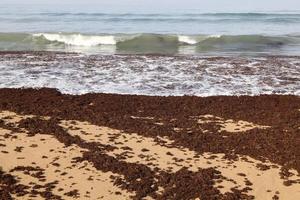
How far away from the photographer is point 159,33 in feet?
124

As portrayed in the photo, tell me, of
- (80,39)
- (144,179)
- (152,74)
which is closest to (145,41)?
(80,39)

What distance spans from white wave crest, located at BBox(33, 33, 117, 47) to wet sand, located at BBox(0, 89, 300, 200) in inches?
851

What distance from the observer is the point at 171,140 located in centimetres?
918

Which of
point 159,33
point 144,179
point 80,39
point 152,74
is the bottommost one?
point 144,179

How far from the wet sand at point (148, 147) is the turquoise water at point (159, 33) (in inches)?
642

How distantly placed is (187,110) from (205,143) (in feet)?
7.88

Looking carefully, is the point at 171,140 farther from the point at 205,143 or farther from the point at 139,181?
the point at 139,181

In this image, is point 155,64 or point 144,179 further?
point 155,64

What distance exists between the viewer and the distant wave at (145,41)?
3194cm

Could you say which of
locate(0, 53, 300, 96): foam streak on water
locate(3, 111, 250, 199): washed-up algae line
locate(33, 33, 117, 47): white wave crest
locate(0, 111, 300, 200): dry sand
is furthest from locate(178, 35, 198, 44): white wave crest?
locate(3, 111, 250, 199): washed-up algae line

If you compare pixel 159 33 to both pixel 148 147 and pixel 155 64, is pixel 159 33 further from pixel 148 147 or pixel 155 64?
pixel 148 147

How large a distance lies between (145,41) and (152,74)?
16.5m

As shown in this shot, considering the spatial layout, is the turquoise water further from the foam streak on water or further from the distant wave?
the foam streak on water

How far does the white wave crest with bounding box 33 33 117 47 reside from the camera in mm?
33938
